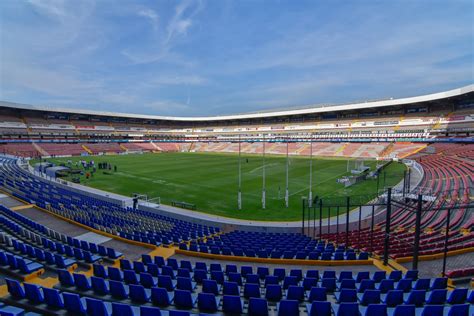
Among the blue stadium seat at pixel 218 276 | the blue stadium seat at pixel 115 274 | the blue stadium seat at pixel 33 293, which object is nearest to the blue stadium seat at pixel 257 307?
the blue stadium seat at pixel 218 276

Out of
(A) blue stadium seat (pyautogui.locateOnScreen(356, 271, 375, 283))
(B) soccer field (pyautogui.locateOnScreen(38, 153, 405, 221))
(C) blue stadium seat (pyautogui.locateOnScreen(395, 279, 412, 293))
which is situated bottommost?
(B) soccer field (pyautogui.locateOnScreen(38, 153, 405, 221))

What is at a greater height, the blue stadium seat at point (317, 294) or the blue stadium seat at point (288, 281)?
the blue stadium seat at point (317, 294)

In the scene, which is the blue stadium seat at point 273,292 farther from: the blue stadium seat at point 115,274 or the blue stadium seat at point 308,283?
the blue stadium seat at point 115,274

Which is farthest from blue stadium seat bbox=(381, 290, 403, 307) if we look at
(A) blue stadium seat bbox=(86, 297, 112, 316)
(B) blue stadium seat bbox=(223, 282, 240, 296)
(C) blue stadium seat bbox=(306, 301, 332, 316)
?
(A) blue stadium seat bbox=(86, 297, 112, 316)

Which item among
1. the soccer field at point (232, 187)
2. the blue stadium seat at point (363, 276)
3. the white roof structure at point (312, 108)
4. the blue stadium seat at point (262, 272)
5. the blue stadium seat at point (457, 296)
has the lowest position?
the soccer field at point (232, 187)

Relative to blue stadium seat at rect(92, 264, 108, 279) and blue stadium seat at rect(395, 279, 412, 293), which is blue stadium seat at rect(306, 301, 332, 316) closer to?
blue stadium seat at rect(395, 279, 412, 293)

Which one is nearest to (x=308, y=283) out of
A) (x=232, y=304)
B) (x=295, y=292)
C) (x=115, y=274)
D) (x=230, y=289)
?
(x=295, y=292)

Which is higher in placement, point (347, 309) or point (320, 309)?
point (347, 309)

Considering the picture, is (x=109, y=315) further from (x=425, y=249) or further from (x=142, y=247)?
(x=425, y=249)

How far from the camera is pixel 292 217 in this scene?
750 inches

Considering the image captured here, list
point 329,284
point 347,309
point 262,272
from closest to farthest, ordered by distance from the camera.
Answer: point 347,309, point 329,284, point 262,272

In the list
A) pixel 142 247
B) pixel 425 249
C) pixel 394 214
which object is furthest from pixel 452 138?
pixel 142 247

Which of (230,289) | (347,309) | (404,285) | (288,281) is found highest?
(347,309)

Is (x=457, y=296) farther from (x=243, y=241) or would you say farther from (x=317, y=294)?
(x=243, y=241)
